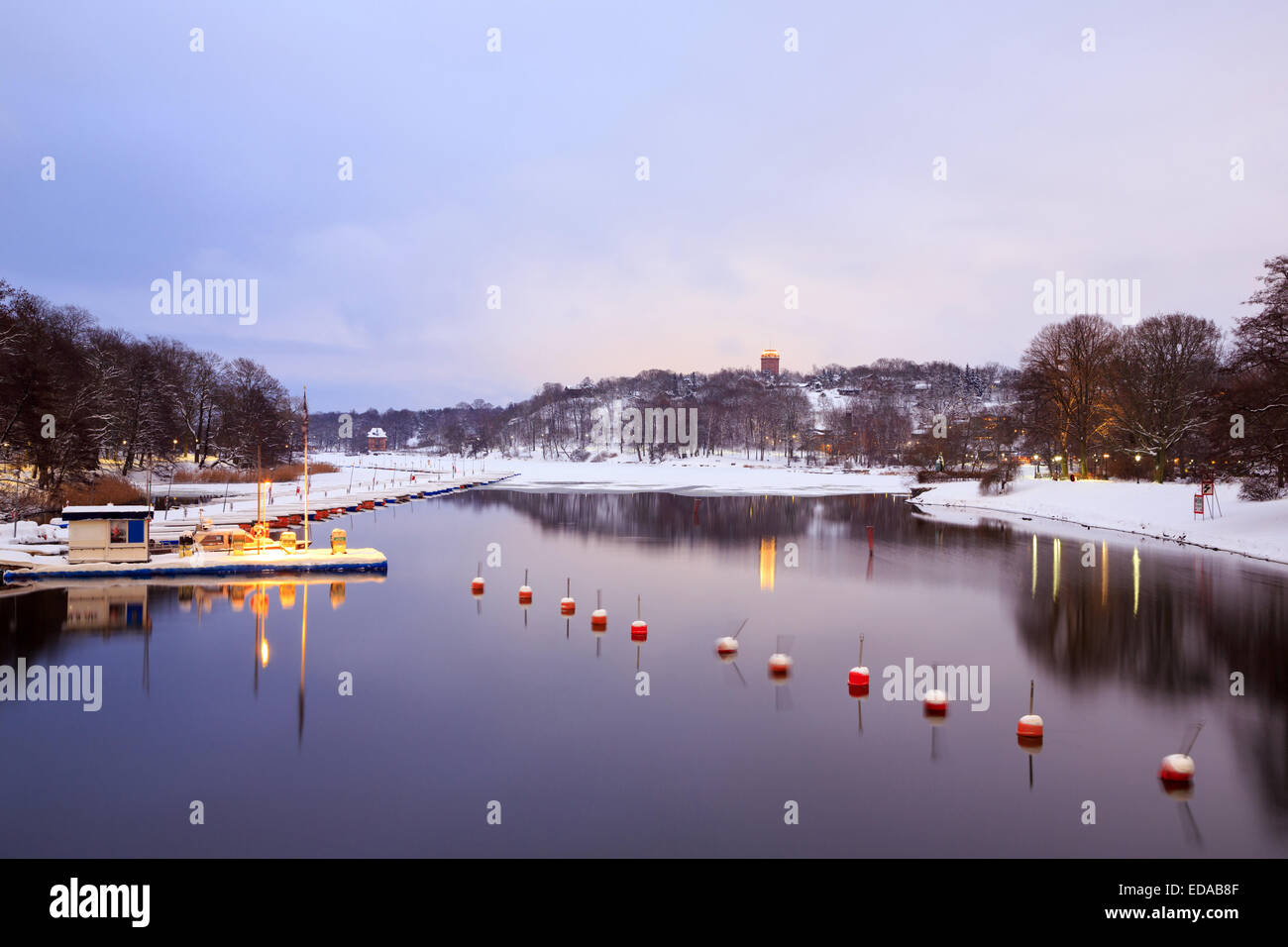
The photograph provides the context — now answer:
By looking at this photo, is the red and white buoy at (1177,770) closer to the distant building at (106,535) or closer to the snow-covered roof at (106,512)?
the distant building at (106,535)

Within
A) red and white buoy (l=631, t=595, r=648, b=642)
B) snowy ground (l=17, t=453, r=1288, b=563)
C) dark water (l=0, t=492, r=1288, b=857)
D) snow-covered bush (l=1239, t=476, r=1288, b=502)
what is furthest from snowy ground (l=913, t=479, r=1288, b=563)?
red and white buoy (l=631, t=595, r=648, b=642)

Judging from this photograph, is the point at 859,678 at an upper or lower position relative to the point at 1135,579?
lower

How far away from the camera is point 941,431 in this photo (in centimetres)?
10069

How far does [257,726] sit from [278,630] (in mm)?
8167

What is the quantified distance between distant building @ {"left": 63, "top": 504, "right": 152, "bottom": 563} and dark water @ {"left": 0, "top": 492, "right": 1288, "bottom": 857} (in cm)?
392

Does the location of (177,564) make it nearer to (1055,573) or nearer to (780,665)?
(780,665)

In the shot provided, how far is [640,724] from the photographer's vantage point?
615 inches

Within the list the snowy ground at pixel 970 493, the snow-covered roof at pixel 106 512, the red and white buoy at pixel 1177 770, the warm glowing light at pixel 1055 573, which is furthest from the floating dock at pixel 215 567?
the red and white buoy at pixel 1177 770

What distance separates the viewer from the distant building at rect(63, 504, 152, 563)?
31.9 metres

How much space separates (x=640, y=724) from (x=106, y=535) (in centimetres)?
2743

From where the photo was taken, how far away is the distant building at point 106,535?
31.9m

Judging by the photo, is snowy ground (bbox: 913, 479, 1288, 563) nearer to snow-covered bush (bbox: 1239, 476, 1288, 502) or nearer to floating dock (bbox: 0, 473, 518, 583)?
snow-covered bush (bbox: 1239, 476, 1288, 502)

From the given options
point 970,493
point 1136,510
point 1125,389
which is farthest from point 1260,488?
point 970,493

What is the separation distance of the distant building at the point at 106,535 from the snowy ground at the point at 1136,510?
49.3m
